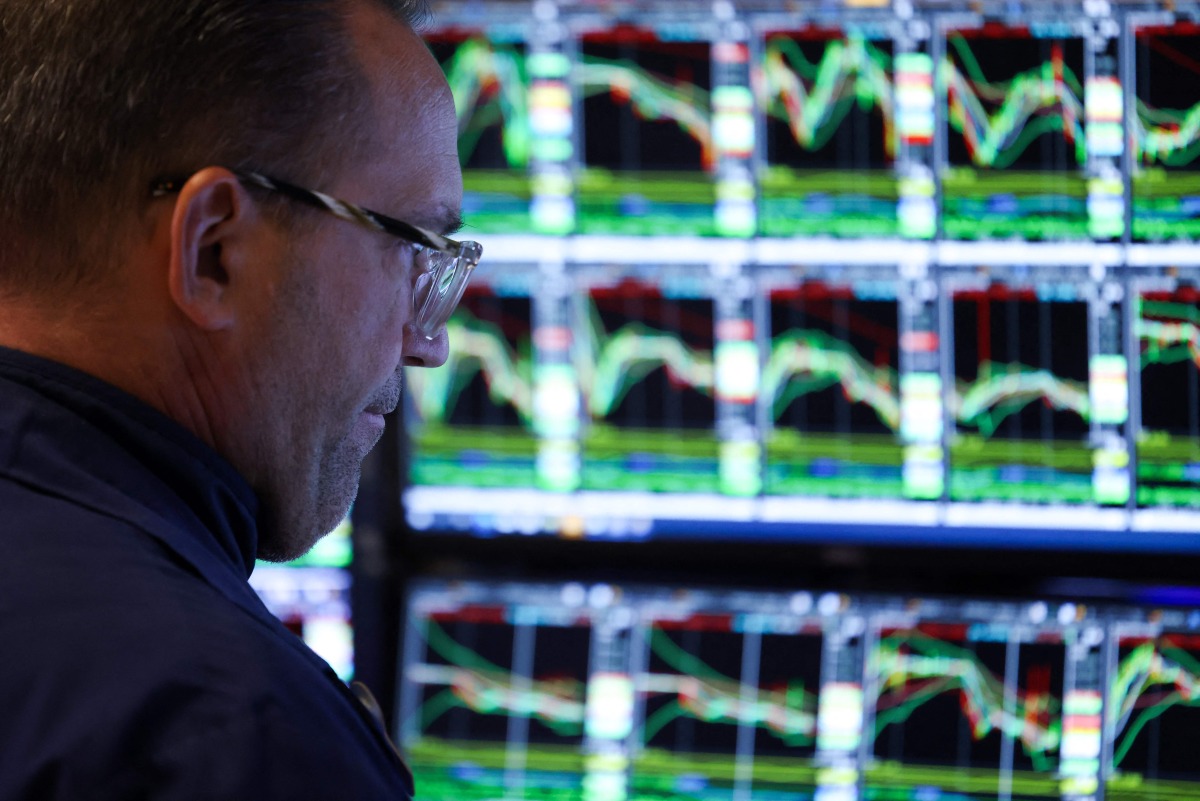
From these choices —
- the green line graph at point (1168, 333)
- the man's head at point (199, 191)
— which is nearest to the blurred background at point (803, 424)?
the green line graph at point (1168, 333)

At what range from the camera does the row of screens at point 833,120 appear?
5.16 ft

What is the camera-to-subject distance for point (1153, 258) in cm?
158

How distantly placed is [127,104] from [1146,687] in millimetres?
1265

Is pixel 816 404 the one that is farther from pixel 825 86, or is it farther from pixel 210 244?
pixel 210 244

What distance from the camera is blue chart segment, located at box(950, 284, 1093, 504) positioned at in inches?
63.5

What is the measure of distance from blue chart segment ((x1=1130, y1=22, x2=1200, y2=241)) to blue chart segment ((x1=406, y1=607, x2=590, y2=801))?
84cm

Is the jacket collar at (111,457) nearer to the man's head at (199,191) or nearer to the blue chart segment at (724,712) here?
the man's head at (199,191)

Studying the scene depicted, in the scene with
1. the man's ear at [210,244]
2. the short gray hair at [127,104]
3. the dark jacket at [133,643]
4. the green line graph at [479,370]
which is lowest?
the dark jacket at [133,643]

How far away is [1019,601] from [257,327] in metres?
1.04

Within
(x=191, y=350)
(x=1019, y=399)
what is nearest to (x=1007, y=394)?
(x=1019, y=399)

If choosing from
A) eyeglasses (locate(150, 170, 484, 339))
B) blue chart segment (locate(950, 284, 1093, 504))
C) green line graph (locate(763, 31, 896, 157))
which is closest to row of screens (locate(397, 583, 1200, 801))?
blue chart segment (locate(950, 284, 1093, 504))

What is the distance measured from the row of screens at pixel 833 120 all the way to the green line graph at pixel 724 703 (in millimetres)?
523

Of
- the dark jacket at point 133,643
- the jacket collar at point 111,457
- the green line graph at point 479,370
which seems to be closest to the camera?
the dark jacket at point 133,643

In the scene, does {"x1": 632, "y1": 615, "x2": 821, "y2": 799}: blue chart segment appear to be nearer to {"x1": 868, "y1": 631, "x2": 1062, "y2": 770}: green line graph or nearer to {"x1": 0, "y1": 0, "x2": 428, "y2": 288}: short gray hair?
{"x1": 868, "y1": 631, "x2": 1062, "y2": 770}: green line graph
